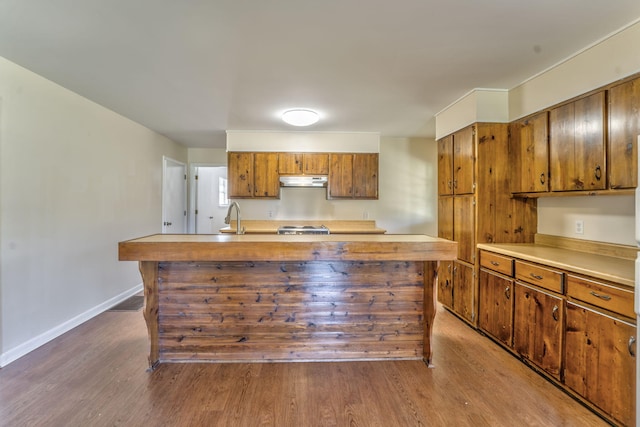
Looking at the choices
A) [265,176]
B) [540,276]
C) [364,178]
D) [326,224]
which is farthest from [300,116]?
[540,276]

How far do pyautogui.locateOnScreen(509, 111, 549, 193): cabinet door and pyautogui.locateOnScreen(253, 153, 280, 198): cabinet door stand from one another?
312 cm

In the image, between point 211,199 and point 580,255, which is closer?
point 580,255

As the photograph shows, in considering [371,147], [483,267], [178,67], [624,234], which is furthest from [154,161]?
[624,234]

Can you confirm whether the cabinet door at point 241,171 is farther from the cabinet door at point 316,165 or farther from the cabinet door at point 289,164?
the cabinet door at point 316,165

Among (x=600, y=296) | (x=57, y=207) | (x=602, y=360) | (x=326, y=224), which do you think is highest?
(x=57, y=207)

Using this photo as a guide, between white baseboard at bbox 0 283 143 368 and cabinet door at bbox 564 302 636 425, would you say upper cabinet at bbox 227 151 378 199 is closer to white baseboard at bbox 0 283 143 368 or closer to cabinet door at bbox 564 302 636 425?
white baseboard at bbox 0 283 143 368

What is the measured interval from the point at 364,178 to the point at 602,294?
3.35m

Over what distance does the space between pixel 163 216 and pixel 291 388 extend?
405 cm

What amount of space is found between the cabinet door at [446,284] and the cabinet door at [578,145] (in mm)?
1395

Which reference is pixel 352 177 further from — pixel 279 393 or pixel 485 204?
pixel 279 393

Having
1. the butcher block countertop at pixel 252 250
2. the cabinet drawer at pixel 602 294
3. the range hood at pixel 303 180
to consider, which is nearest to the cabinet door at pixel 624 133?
the cabinet drawer at pixel 602 294

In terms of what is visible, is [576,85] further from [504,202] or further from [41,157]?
[41,157]

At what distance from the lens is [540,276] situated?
7.43 ft

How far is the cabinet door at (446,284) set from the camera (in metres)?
3.55
